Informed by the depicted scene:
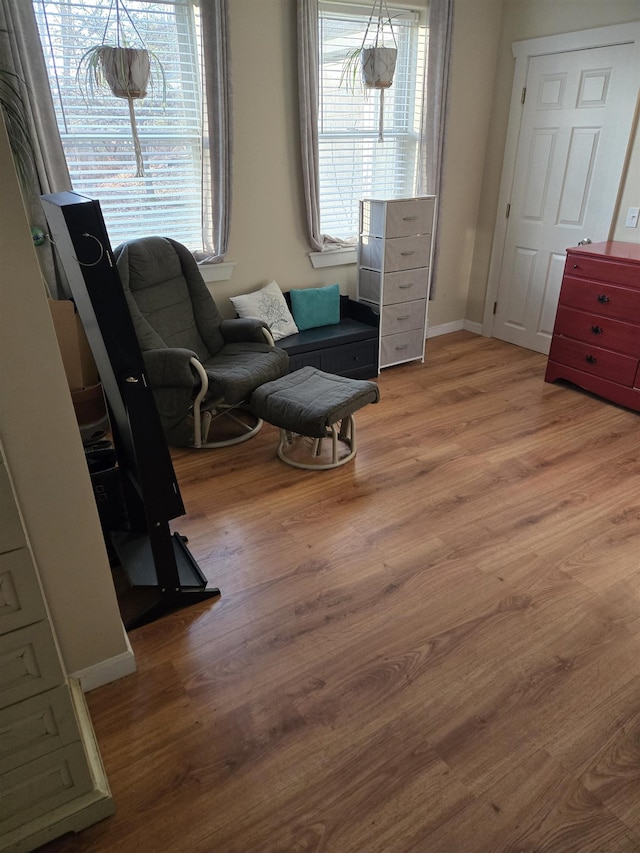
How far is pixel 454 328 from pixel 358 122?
1863mm

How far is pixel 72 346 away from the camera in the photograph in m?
3.08

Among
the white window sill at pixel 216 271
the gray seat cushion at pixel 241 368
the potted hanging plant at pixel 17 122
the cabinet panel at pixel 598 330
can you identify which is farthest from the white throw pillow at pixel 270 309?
the cabinet panel at pixel 598 330

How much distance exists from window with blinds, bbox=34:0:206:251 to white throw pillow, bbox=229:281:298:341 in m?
Result: 0.52

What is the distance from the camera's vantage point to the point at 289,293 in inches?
149

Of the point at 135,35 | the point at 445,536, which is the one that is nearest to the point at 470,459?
the point at 445,536

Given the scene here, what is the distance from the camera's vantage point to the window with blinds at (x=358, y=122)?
3.57 m

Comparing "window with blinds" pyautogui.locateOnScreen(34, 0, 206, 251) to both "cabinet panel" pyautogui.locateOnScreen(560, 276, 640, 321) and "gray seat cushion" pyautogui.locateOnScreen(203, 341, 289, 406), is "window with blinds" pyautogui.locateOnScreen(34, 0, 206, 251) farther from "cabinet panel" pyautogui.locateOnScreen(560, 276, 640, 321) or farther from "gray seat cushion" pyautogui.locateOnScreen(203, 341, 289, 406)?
"cabinet panel" pyautogui.locateOnScreen(560, 276, 640, 321)

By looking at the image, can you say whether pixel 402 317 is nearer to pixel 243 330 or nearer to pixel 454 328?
pixel 454 328

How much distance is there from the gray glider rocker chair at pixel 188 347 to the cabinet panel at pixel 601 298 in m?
1.85

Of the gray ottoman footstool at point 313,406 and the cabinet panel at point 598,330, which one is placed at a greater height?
the cabinet panel at point 598,330

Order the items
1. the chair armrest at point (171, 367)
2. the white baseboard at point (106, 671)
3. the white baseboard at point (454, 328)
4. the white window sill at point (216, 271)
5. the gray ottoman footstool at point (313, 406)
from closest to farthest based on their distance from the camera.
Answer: the white baseboard at point (106, 671) < the gray ottoman footstool at point (313, 406) < the chair armrest at point (171, 367) < the white window sill at point (216, 271) < the white baseboard at point (454, 328)

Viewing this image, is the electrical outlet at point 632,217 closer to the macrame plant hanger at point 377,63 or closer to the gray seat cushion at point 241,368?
the macrame plant hanger at point 377,63

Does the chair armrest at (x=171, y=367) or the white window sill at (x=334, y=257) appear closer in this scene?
the chair armrest at (x=171, y=367)

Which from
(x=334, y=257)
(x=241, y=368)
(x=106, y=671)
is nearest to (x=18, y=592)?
(x=106, y=671)
